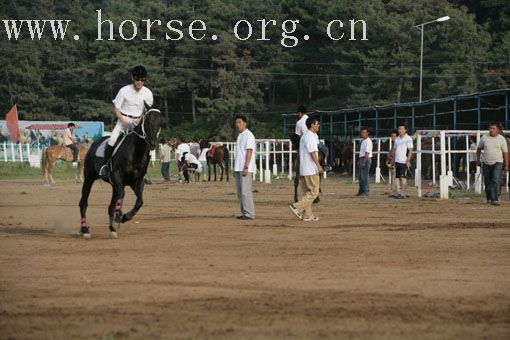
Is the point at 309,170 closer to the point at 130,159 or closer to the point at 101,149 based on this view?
the point at 130,159

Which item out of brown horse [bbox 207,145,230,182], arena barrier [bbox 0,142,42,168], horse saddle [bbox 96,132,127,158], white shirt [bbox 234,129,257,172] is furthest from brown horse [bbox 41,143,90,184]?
horse saddle [bbox 96,132,127,158]

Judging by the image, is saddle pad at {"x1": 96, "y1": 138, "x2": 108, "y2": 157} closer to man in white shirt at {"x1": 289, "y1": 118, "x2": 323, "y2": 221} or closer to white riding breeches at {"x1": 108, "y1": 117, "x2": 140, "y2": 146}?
white riding breeches at {"x1": 108, "y1": 117, "x2": 140, "y2": 146}

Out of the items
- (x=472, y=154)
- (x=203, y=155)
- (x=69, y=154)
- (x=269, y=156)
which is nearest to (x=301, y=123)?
(x=472, y=154)

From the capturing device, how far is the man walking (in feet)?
75.5

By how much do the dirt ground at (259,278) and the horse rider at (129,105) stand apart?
1.29 meters

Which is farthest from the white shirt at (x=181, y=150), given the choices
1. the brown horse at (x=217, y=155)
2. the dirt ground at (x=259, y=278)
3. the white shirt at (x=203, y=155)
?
the dirt ground at (x=259, y=278)

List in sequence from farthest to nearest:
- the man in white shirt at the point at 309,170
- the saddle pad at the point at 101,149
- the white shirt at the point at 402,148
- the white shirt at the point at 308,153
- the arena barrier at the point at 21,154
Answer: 1. the arena barrier at the point at 21,154
2. the white shirt at the point at 402,148
3. the white shirt at the point at 308,153
4. the man in white shirt at the point at 309,170
5. the saddle pad at the point at 101,149

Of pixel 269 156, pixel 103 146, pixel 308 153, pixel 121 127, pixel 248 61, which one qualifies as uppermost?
pixel 248 61

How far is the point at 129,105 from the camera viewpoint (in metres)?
16.2

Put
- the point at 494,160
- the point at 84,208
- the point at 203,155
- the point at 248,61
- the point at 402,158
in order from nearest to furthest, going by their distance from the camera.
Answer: the point at 84,208 < the point at 494,160 < the point at 402,158 < the point at 203,155 < the point at 248,61

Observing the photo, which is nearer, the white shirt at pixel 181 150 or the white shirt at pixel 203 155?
the white shirt at pixel 181 150

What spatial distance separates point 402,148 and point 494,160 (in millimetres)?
4104

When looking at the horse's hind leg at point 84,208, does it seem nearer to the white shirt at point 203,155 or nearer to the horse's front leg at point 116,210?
the horse's front leg at point 116,210

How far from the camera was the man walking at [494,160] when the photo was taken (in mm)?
23016
